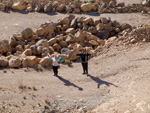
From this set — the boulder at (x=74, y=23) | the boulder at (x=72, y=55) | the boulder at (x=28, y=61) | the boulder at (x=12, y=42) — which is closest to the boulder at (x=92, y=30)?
the boulder at (x=74, y=23)

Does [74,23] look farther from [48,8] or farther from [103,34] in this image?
[48,8]

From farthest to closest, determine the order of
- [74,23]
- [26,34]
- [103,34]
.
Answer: [74,23] → [103,34] → [26,34]

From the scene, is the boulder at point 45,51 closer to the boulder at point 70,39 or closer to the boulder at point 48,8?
the boulder at point 70,39

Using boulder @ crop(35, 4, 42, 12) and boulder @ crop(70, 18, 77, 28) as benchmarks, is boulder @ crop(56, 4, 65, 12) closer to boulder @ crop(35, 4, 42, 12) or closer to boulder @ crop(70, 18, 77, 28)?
boulder @ crop(35, 4, 42, 12)

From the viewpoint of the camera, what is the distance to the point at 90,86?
37.2 feet

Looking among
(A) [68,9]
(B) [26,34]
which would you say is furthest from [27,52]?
(A) [68,9]

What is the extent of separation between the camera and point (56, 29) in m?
17.4

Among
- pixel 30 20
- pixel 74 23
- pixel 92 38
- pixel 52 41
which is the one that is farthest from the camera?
pixel 30 20

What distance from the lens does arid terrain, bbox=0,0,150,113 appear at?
378 inches

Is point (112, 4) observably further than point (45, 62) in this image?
Yes

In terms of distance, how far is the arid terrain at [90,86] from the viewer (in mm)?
9594

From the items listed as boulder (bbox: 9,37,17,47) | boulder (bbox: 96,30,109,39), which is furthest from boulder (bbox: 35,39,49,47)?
boulder (bbox: 96,30,109,39)

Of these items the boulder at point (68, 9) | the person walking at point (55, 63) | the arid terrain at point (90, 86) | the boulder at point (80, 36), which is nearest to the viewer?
the arid terrain at point (90, 86)

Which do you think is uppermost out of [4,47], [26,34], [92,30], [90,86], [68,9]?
[68,9]
